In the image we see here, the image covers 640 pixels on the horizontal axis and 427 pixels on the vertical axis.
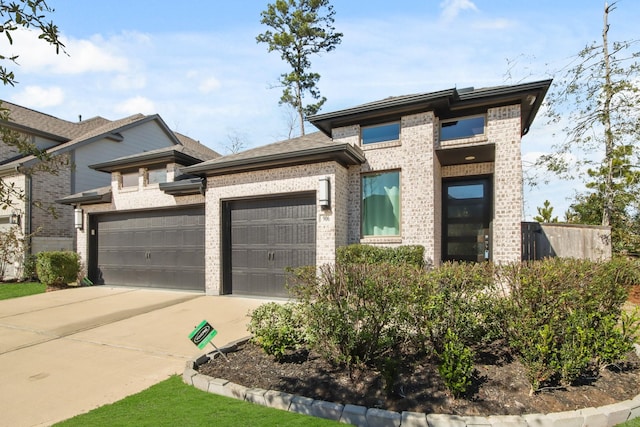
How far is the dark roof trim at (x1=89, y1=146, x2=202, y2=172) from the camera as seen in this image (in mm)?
11180

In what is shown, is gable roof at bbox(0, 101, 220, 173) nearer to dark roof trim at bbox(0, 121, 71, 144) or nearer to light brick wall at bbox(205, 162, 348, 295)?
dark roof trim at bbox(0, 121, 71, 144)

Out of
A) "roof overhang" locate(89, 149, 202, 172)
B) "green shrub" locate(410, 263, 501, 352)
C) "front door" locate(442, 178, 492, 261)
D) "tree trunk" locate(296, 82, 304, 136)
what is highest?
"tree trunk" locate(296, 82, 304, 136)

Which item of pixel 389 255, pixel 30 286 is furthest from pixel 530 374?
pixel 30 286

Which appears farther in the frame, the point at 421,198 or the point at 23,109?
the point at 23,109

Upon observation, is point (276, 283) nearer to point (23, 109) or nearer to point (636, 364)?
point (636, 364)

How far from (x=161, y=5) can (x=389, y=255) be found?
6495 millimetres

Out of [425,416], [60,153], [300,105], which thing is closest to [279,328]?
[425,416]

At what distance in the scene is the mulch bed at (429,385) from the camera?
330 cm

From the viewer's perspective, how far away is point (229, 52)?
8.95 meters

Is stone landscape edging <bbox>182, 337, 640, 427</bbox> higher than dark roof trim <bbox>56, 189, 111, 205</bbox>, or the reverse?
dark roof trim <bbox>56, 189, 111, 205</bbox>

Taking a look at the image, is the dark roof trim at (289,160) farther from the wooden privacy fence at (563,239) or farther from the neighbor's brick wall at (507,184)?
the wooden privacy fence at (563,239)

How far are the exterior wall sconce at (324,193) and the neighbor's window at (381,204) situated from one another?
1.40 metres

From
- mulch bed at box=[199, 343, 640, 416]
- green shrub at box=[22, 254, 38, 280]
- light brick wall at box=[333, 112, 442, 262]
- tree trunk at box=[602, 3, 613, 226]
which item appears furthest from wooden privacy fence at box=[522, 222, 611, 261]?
green shrub at box=[22, 254, 38, 280]

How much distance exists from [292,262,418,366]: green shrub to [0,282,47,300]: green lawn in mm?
11726
